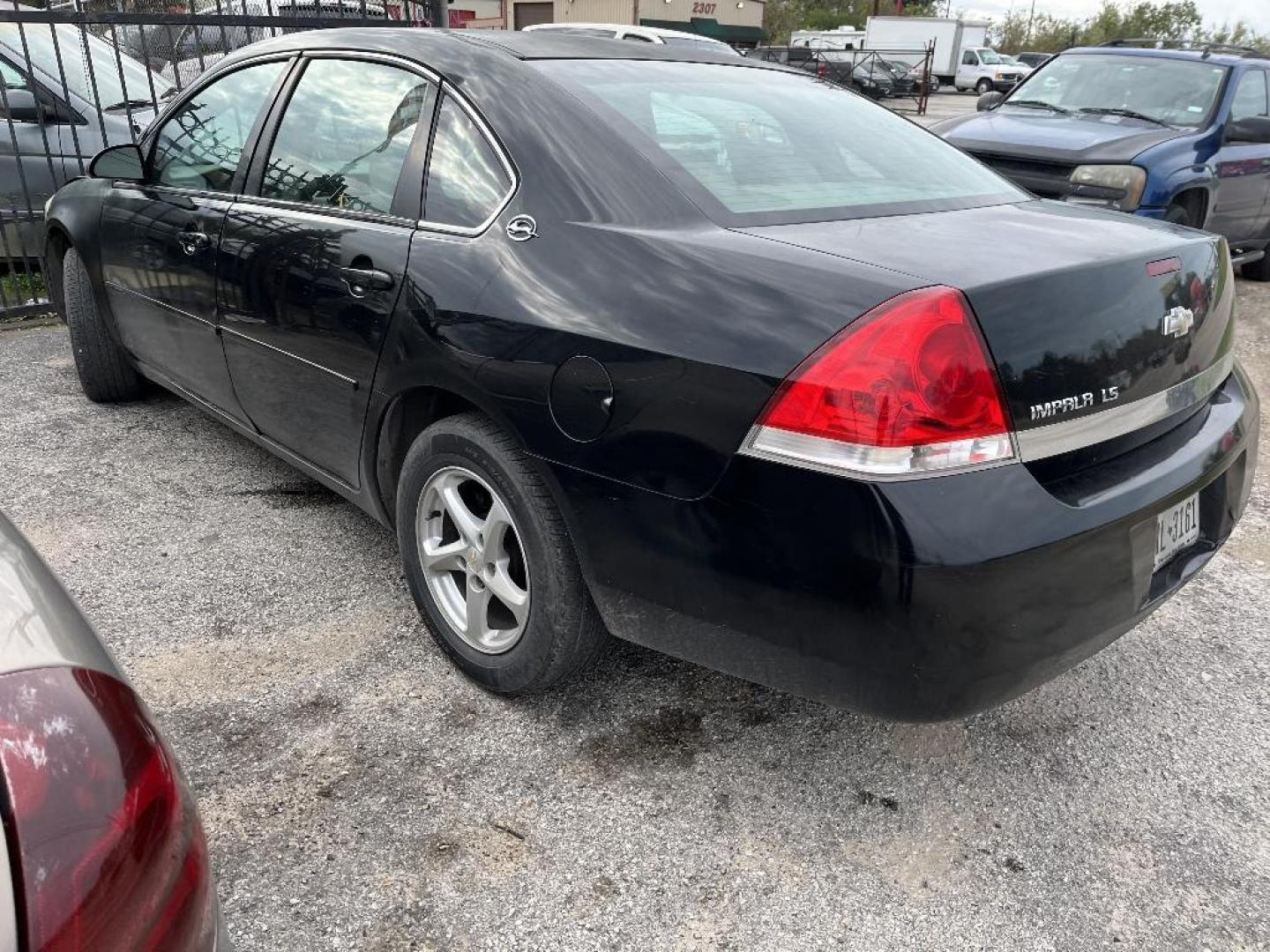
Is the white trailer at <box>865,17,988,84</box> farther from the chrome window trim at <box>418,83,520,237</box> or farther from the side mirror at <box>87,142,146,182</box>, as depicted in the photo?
the chrome window trim at <box>418,83,520,237</box>

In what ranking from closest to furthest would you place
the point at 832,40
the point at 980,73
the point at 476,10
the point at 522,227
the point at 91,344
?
the point at 522,227, the point at 91,344, the point at 476,10, the point at 980,73, the point at 832,40

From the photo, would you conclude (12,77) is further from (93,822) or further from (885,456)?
(93,822)

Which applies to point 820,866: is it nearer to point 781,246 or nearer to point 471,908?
point 471,908

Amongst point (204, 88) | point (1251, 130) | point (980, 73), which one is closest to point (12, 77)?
point (204, 88)

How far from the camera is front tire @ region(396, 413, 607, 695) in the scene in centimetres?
228

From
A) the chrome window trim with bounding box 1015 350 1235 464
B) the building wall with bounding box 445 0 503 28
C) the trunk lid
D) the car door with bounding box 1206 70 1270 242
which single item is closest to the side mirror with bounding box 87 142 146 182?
the trunk lid

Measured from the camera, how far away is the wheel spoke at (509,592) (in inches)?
95.2

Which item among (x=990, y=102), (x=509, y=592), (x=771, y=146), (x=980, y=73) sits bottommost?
(x=980, y=73)

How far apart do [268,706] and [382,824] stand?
0.57 m

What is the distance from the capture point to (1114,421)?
2014 millimetres

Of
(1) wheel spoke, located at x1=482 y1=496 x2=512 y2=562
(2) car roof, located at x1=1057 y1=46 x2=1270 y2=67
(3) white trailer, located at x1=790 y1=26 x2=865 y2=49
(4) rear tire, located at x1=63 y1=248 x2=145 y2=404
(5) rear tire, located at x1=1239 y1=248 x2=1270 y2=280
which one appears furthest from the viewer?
(3) white trailer, located at x1=790 y1=26 x2=865 y2=49

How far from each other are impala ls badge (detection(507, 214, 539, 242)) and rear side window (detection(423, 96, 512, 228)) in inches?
3.5

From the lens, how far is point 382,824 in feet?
7.10

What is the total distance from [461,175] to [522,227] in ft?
1.03
